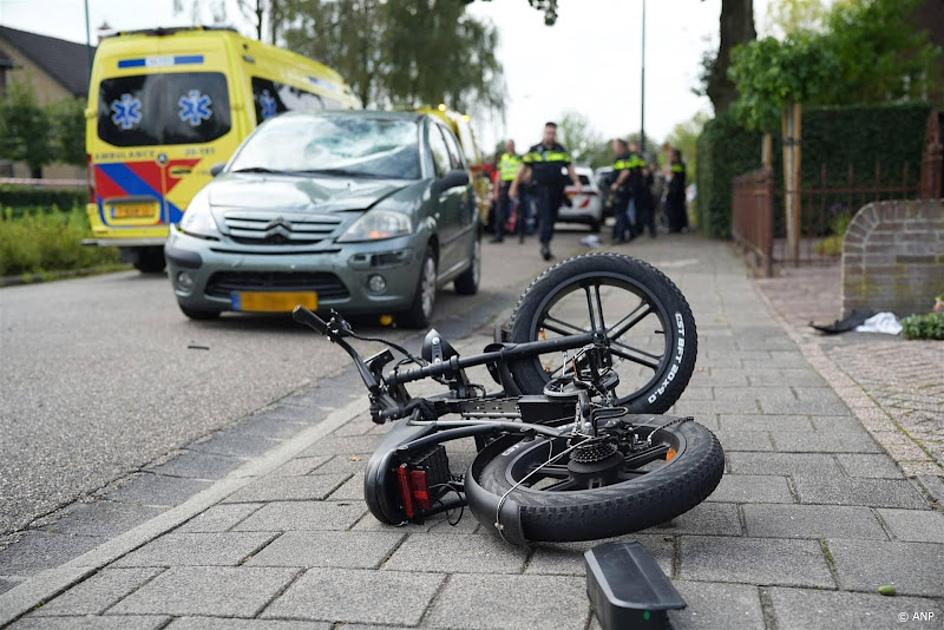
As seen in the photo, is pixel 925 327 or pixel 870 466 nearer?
pixel 870 466

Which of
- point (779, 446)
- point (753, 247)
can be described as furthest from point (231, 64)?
point (779, 446)

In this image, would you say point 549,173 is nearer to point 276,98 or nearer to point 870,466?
point 276,98

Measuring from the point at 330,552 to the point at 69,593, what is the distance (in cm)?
73

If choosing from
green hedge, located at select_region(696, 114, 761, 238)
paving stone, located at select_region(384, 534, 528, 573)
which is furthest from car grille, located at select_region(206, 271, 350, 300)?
green hedge, located at select_region(696, 114, 761, 238)

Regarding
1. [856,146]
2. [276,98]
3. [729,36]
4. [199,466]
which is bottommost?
[199,466]

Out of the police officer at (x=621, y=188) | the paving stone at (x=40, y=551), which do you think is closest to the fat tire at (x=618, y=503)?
the paving stone at (x=40, y=551)

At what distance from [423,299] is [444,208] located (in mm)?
1115

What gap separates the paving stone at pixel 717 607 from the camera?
8.38 feet

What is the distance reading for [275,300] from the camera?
790cm

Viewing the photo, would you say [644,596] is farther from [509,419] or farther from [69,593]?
[69,593]

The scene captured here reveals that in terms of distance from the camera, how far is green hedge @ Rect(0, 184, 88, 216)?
30.0 metres

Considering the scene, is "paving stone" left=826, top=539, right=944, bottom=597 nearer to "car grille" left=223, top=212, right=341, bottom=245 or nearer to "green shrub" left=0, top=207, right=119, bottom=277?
"car grille" left=223, top=212, right=341, bottom=245

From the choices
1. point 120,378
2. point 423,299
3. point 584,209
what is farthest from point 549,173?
point 584,209

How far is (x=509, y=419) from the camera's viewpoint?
3.74 meters
